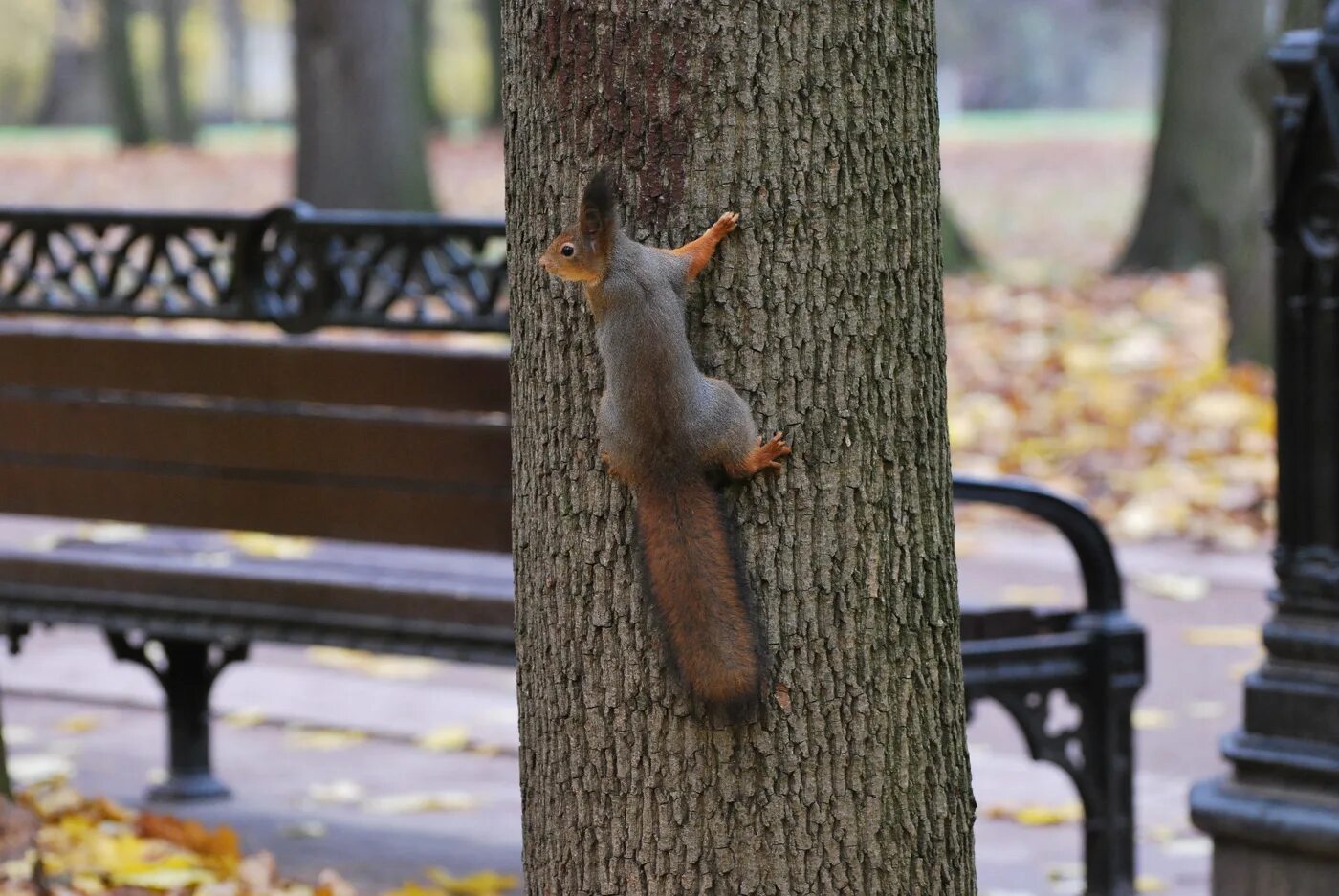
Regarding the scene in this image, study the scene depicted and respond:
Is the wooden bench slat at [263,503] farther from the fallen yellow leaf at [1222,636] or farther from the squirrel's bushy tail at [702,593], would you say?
the fallen yellow leaf at [1222,636]

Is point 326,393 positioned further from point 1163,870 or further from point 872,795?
point 872,795

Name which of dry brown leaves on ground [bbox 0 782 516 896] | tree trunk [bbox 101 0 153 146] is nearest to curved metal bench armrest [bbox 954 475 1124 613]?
dry brown leaves on ground [bbox 0 782 516 896]

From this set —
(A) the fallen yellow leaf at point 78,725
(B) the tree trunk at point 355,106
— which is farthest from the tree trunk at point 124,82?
(A) the fallen yellow leaf at point 78,725

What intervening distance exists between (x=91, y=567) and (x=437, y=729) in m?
1.35

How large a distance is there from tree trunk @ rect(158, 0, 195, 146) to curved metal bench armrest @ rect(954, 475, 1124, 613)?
108 ft

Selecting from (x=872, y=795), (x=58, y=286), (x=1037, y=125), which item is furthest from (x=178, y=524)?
(x=1037, y=125)

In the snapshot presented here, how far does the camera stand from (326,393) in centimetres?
461

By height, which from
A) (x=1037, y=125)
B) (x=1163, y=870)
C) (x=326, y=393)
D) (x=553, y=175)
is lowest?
(x=1163, y=870)

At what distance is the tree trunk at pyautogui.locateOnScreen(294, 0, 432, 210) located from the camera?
13641mm

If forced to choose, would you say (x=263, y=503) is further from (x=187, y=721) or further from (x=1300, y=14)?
(x=1300, y=14)

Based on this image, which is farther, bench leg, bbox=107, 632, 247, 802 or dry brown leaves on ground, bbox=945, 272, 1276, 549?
dry brown leaves on ground, bbox=945, 272, 1276, 549

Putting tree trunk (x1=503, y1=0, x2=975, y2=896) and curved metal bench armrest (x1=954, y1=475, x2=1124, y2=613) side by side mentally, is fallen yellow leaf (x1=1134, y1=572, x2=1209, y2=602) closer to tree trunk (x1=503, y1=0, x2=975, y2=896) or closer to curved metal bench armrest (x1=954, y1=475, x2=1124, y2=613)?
curved metal bench armrest (x1=954, y1=475, x2=1124, y2=613)

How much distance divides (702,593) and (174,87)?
118 feet

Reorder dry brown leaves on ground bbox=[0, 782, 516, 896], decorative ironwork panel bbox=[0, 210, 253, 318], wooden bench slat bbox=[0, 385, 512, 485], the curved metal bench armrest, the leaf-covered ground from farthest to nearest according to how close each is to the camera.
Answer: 1. the leaf-covered ground
2. decorative ironwork panel bbox=[0, 210, 253, 318]
3. wooden bench slat bbox=[0, 385, 512, 485]
4. the curved metal bench armrest
5. dry brown leaves on ground bbox=[0, 782, 516, 896]
